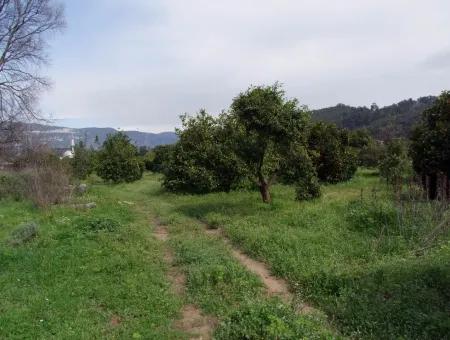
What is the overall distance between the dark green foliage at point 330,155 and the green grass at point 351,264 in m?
7.53

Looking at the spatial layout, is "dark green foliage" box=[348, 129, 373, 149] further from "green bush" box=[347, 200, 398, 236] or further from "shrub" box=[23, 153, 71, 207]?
"shrub" box=[23, 153, 71, 207]

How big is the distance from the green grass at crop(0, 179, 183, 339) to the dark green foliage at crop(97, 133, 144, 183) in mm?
15738

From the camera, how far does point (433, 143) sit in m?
14.2

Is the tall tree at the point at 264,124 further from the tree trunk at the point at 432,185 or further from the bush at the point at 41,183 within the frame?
the bush at the point at 41,183

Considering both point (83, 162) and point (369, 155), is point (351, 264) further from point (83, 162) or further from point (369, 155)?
point (83, 162)

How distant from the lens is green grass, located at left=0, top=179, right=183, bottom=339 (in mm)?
5371

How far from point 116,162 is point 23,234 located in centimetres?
1750

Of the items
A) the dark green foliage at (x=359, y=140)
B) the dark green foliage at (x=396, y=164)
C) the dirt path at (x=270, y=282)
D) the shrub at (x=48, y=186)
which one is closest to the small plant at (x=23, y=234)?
the dirt path at (x=270, y=282)

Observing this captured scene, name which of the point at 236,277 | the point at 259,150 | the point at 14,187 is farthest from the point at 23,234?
the point at 14,187

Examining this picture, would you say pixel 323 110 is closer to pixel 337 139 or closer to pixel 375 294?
pixel 337 139

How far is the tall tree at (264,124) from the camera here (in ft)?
40.6

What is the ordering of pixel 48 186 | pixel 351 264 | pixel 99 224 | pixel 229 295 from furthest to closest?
pixel 48 186 → pixel 99 224 → pixel 351 264 → pixel 229 295

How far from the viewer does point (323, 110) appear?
85750 millimetres

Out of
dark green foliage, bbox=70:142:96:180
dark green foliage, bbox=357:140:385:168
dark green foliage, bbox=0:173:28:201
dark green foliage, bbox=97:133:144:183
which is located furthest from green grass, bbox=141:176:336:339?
dark green foliage, bbox=357:140:385:168
